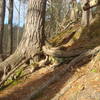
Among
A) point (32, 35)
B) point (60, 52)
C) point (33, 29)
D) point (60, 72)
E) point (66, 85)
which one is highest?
point (33, 29)

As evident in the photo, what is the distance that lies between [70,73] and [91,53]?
0.81 m

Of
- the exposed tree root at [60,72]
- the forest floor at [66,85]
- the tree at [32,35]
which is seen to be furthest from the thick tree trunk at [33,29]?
the exposed tree root at [60,72]

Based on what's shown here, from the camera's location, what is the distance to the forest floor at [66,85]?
407 cm

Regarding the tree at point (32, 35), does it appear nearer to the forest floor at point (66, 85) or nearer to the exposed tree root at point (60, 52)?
the exposed tree root at point (60, 52)

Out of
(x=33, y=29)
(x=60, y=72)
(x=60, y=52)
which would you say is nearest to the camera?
(x=60, y=72)

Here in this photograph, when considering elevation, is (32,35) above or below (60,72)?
above

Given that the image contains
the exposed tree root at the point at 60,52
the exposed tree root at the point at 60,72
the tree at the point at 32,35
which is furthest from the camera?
the tree at the point at 32,35

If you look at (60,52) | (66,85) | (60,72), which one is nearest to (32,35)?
(60,52)

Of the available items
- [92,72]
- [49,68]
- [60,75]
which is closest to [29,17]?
[49,68]

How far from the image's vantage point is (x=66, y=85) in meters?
4.71

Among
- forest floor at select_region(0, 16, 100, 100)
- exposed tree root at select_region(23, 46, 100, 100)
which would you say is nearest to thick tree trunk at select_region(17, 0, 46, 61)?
forest floor at select_region(0, 16, 100, 100)

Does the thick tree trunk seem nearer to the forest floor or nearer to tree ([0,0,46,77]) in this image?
tree ([0,0,46,77])

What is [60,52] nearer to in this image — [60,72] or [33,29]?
[60,72]

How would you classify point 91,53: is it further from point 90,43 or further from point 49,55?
point 49,55
